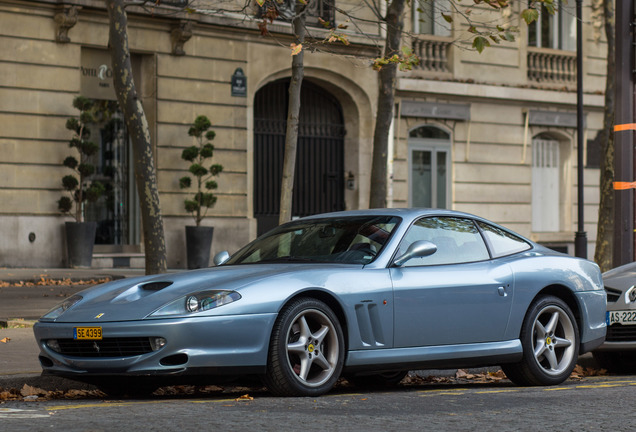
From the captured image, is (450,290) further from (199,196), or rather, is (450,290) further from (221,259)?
(199,196)

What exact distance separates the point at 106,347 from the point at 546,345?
11.4ft

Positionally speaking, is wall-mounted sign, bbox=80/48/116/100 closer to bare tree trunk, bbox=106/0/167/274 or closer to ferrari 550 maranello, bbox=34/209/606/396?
bare tree trunk, bbox=106/0/167/274

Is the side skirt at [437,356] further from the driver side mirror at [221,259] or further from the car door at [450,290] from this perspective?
the driver side mirror at [221,259]

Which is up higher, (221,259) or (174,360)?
(221,259)

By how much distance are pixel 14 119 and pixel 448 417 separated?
16.2 m

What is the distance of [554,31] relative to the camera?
29.3 m

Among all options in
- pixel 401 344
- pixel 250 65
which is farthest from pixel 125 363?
pixel 250 65

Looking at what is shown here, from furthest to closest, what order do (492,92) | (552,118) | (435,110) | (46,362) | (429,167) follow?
(552,118) < (492,92) < (429,167) < (435,110) < (46,362)

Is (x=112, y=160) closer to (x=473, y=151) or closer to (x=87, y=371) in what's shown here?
(x=473, y=151)

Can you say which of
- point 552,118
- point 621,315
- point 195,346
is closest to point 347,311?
point 195,346

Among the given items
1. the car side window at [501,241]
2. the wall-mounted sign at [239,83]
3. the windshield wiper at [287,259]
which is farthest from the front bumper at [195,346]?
the wall-mounted sign at [239,83]

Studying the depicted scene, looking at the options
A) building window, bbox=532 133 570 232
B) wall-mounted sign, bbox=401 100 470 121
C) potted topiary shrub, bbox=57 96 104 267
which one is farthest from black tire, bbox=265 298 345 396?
building window, bbox=532 133 570 232

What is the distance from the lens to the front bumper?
6.87 meters

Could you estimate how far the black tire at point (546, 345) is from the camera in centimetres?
854
